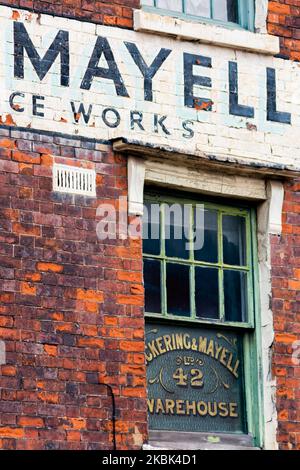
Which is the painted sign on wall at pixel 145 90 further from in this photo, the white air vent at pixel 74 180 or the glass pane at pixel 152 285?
the glass pane at pixel 152 285

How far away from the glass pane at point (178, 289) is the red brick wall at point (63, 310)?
1.41ft

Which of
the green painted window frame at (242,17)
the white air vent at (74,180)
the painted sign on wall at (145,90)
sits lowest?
the white air vent at (74,180)

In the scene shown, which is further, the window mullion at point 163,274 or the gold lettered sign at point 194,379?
the window mullion at point 163,274

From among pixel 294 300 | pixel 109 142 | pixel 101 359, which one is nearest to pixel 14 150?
pixel 109 142

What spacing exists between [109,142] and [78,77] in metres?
0.59

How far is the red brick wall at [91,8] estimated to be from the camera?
→ 605 inches

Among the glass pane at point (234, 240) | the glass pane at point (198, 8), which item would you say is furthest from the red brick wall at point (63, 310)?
the glass pane at point (198, 8)

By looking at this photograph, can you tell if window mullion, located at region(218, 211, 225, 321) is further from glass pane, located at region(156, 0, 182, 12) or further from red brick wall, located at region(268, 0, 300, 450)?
glass pane, located at region(156, 0, 182, 12)

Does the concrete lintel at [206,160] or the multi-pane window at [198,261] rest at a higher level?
the concrete lintel at [206,160]

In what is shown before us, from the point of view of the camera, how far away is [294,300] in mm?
15977

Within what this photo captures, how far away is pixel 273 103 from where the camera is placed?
16344 mm

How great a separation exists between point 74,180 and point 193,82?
59.8 inches

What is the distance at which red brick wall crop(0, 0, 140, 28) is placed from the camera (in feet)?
50.4

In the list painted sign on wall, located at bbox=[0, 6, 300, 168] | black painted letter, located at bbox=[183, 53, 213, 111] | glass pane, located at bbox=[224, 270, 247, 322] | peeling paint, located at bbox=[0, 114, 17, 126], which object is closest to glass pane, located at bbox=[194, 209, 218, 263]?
glass pane, located at bbox=[224, 270, 247, 322]
